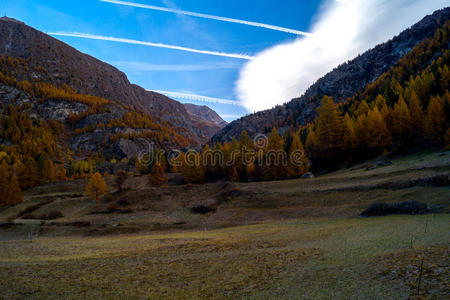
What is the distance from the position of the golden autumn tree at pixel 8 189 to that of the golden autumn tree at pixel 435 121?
338ft

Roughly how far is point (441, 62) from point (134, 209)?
12645cm

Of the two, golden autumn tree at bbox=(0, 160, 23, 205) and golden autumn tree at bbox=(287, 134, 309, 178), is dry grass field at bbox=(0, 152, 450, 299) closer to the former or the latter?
golden autumn tree at bbox=(287, 134, 309, 178)

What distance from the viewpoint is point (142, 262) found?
52.3 feet

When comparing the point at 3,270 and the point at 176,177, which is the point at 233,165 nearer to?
the point at 176,177

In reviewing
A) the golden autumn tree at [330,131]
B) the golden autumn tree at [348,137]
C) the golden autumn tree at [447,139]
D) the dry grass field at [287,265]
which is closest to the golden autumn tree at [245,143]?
the golden autumn tree at [330,131]

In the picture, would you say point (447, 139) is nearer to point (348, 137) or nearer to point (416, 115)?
point (416, 115)

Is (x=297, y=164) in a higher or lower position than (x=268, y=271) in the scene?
→ higher

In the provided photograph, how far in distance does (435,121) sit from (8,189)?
104 meters

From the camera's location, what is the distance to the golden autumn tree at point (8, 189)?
61.5 meters

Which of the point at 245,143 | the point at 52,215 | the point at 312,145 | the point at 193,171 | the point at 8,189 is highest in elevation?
the point at 245,143

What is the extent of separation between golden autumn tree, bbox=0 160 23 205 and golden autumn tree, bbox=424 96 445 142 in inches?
4058

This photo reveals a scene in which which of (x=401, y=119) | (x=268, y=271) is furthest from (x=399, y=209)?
(x=401, y=119)

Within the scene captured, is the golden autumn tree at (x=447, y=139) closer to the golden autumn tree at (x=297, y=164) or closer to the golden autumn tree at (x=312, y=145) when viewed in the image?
the golden autumn tree at (x=312, y=145)

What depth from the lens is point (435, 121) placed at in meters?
52.5
